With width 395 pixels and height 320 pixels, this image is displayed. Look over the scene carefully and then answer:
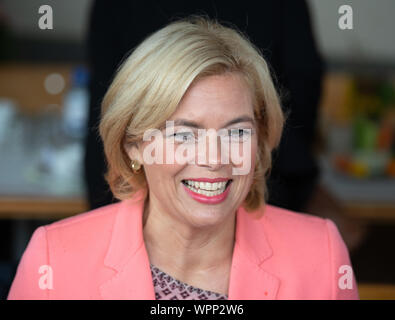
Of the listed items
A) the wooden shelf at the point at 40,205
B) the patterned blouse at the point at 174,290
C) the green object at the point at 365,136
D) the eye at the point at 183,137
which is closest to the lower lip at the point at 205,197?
the eye at the point at 183,137

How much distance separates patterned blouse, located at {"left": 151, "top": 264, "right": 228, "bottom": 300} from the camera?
143 centimetres

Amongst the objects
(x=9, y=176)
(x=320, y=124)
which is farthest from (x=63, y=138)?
(x=320, y=124)

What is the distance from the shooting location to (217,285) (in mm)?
1470

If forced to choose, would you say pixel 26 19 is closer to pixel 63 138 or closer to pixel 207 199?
pixel 63 138

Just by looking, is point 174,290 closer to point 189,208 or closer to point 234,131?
point 189,208

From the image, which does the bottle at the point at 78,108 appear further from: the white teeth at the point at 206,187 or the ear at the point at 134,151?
the white teeth at the point at 206,187

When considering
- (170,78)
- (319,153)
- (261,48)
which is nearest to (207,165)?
(170,78)

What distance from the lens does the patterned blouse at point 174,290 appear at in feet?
4.70

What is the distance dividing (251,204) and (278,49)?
1.79 feet

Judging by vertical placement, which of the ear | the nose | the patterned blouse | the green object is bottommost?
the green object

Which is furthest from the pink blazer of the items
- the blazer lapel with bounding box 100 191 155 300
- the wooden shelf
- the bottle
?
the bottle

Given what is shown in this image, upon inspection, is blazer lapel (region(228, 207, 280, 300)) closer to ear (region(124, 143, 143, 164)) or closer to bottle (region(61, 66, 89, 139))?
ear (region(124, 143, 143, 164))

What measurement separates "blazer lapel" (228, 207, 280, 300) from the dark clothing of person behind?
16.1 inches

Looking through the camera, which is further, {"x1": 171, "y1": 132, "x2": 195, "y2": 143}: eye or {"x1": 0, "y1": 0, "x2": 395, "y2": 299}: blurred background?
{"x1": 0, "y1": 0, "x2": 395, "y2": 299}: blurred background
